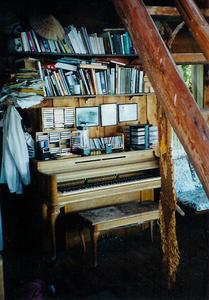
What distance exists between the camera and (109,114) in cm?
445

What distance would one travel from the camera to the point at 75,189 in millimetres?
3865

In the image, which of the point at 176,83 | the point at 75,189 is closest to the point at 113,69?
the point at 75,189

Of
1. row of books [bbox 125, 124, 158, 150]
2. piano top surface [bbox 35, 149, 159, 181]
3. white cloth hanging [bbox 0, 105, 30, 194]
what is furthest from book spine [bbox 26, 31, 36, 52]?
row of books [bbox 125, 124, 158, 150]

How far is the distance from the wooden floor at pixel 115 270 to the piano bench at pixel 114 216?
8.7 inches

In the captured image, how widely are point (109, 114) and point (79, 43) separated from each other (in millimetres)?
878

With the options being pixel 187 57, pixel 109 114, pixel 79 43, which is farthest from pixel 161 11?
pixel 109 114

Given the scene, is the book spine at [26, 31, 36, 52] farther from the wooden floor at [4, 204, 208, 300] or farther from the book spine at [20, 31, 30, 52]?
the wooden floor at [4, 204, 208, 300]

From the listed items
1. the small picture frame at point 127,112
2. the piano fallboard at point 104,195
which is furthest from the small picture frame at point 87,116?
the piano fallboard at point 104,195

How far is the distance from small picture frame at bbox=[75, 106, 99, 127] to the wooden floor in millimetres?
1323

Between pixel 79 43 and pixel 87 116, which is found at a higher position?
pixel 79 43

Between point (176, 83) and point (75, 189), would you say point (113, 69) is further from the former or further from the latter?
point (176, 83)

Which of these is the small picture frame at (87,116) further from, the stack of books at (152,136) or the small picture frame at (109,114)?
the stack of books at (152,136)

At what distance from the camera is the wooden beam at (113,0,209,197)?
4.17 feet

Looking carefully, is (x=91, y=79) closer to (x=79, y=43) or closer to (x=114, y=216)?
(x=79, y=43)
